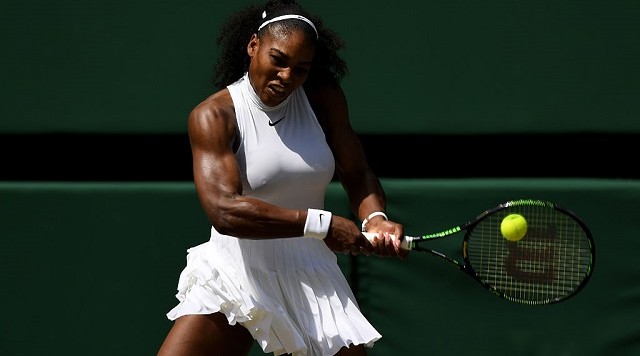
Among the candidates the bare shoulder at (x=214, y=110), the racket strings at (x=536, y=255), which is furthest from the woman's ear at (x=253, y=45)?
the racket strings at (x=536, y=255)

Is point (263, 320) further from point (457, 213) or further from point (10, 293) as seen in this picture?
point (10, 293)

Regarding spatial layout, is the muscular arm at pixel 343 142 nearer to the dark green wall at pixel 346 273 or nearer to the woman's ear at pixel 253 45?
the woman's ear at pixel 253 45

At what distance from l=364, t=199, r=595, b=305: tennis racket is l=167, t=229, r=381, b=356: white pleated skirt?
30cm

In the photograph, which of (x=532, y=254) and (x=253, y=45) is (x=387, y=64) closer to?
(x=253, y=45)

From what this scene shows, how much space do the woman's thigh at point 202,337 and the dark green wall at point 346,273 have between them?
1252 mm

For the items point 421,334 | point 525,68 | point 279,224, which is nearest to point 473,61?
point 525,68

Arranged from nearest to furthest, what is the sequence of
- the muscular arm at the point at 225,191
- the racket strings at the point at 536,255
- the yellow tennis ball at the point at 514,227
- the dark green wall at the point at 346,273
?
the muscular arm at the point at 225,191
the yellow tennis ball at the point at 514,227
the racket strings at the point at 536,255
the dark green wall at the point at 346,273

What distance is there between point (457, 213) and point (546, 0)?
895 mm

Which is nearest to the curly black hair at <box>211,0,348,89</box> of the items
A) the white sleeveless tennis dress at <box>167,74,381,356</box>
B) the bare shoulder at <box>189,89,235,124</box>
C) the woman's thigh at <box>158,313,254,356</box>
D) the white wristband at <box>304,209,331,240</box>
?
the white sleeveless tennis dress at <box>167,74,381,356</box>

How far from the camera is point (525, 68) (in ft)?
16.0

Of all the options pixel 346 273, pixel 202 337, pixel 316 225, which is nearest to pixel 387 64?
pixel 346 273

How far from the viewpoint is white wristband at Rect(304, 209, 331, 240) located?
354cm

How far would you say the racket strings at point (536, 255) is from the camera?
12.7ft

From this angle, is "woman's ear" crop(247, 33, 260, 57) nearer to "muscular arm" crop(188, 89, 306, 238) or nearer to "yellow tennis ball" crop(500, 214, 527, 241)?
"muscular arm" crop(188, 89, 306, 238)
